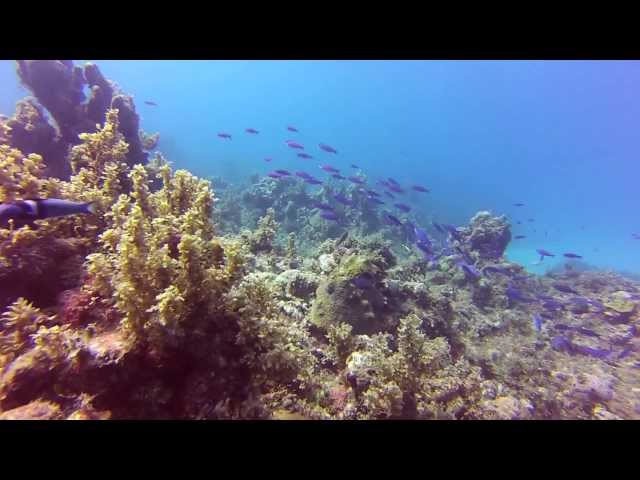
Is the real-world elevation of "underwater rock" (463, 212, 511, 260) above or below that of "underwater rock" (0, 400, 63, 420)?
above

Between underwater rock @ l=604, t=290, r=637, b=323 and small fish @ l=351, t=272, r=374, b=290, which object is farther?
underwater rock @ l=604, t=290, r=637, b=323

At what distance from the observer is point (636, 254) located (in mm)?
66062

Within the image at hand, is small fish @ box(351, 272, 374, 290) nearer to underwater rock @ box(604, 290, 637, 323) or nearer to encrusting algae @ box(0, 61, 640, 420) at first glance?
encrusting algae @ box(0, 61, 640, 420)

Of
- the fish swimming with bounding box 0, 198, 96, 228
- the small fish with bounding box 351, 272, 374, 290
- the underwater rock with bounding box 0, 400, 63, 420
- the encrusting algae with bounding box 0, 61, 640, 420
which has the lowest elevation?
the underwater rock with bounding box 0, 400, 63, 420

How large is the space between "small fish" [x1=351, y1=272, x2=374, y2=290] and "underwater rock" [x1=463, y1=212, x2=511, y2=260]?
11.6 metres

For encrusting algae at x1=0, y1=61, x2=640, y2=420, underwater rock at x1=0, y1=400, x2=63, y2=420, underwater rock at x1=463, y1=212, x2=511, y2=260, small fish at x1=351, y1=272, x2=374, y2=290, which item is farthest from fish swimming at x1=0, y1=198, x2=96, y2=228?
underwater rock at x1=463, y1=212, x2=511, y2=260

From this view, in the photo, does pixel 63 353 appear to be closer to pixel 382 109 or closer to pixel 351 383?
pixel 351 383

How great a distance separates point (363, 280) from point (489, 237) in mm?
12808

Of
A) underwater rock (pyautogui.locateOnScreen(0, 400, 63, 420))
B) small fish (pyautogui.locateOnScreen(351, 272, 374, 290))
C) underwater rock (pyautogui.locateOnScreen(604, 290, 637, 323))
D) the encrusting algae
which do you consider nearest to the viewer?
underwater rock (pyautogui.locateOnScreen(0, 400, 63, 420))

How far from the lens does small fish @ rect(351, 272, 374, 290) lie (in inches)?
244

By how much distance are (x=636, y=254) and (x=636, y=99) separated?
69.8 metres

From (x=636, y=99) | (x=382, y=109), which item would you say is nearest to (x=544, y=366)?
(x=636, y=99)

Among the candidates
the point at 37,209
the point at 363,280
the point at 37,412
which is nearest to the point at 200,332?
the point at 37,412
